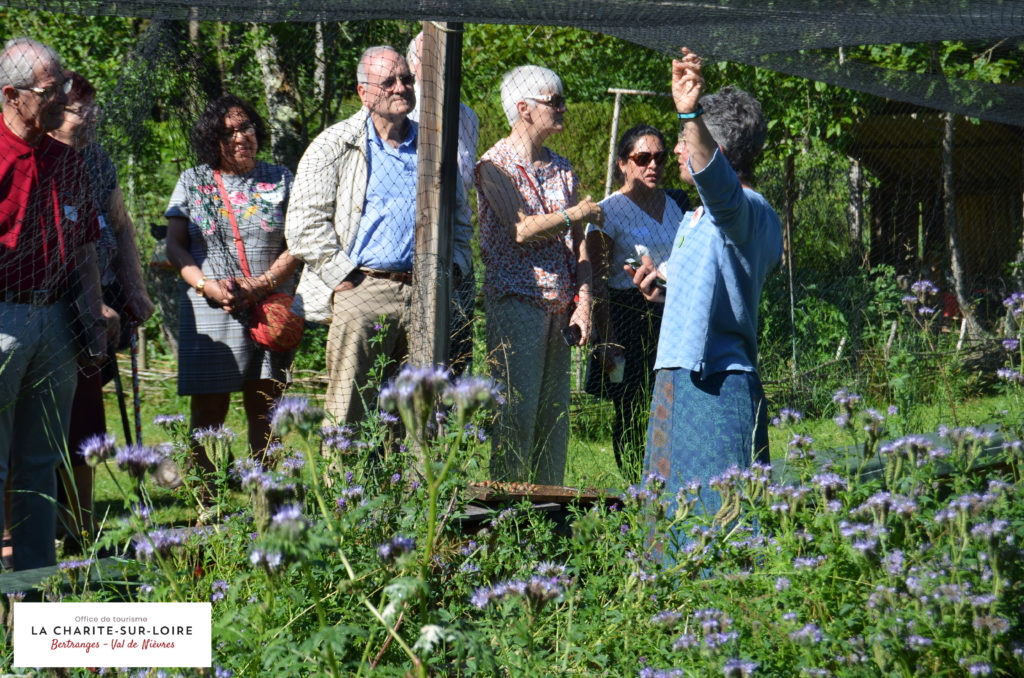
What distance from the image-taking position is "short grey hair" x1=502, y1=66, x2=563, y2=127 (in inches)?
167

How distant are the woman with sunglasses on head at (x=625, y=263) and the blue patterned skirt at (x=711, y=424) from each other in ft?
4.86

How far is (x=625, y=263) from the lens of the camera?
14.6 feet

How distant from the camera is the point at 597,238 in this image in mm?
4566

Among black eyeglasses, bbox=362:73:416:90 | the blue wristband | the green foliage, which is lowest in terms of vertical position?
the blue wristband

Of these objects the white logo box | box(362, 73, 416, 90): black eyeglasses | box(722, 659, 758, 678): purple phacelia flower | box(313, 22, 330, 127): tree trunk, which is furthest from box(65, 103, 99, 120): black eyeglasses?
box(722, 659, 758, 678): purple phacelia flower

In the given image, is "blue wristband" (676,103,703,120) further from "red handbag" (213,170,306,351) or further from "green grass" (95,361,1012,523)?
"red handbag" (213,170,306,351)

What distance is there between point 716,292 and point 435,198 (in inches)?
39.2

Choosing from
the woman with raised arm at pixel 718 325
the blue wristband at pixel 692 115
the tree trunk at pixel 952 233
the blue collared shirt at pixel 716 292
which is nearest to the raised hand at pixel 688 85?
the blue wristband at pixel 692 115

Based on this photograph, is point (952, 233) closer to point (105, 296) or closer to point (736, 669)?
point (105, 296)

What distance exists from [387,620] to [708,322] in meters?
1.42

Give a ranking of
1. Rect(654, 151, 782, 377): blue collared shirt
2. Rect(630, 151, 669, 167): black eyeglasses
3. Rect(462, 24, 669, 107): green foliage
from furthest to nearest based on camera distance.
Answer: Rect(462, 24, 669, 107): green foliage, Rect(630, 151, 669, 167): black eyeglasses, Rect(654, 151, 782, 377): blue collared shirt

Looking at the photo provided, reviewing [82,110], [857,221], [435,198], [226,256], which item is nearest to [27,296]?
[82,110]

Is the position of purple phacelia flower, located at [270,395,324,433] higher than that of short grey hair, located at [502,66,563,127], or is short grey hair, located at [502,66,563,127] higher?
short grey hair, located at [502,66,563,127]

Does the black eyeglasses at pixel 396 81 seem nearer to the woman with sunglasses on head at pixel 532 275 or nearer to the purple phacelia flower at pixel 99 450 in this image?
the woman with sunglasses on head at pixel 532 275
